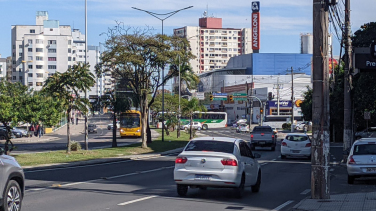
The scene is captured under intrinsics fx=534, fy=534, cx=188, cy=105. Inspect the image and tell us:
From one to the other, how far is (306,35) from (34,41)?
7397cm

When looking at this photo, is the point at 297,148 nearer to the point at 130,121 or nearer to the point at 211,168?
the point at 211,168

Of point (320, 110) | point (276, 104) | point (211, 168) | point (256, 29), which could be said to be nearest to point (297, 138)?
point (320, 110)

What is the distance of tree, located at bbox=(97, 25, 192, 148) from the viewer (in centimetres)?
3641

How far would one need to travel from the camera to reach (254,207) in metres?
12.7

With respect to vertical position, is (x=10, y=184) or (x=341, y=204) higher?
(x=10, y=184)

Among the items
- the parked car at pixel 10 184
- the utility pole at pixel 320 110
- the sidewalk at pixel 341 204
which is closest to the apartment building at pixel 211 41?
the utility pole at pixel 320 110

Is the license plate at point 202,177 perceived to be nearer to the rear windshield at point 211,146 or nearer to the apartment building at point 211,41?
the rear windshield at point 211,146

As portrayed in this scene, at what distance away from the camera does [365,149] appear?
746 inches

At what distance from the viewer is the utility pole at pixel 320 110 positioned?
13.2 metres

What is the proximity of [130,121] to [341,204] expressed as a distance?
49.5 metres

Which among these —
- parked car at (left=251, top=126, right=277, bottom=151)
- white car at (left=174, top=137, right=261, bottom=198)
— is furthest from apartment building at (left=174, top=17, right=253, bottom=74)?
white car at (left=174, top=137, right=261, bottom=198)

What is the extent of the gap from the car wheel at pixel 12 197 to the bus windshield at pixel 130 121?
50.5 metres

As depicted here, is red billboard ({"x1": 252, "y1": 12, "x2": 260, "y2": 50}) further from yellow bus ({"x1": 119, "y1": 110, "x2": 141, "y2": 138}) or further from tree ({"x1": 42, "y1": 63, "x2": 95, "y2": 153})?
tree ({"x1": 42, "y1": 63, "x2": 95, "y2": 153})

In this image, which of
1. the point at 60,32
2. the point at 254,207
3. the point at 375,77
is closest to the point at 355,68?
the point at 375,77
